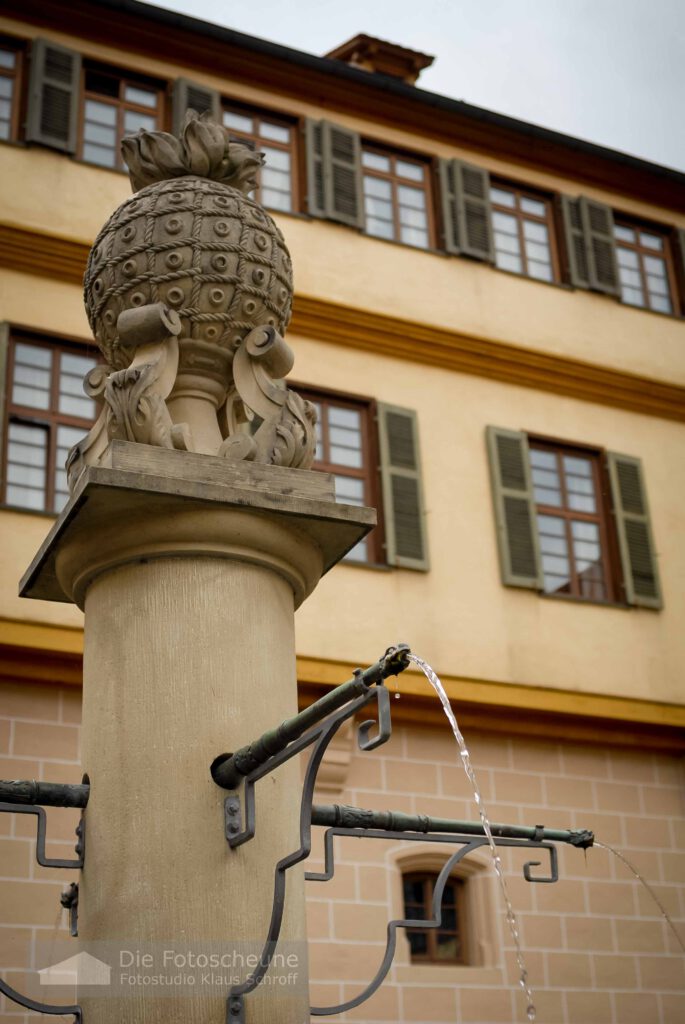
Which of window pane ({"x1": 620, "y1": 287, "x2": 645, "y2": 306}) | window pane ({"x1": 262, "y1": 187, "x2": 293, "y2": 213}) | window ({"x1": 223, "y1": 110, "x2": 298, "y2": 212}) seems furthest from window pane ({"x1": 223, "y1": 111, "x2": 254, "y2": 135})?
window pane ({"x1": 620, "y1": 287, "x2": 645, "y2": 306})

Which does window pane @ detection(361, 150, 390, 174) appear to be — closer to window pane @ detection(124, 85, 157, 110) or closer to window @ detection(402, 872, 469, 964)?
window pane @ detection(124, 85, 157, 110)

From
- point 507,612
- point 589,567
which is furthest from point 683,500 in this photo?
point 507,612

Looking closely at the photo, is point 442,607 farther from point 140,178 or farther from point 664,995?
point 140,178

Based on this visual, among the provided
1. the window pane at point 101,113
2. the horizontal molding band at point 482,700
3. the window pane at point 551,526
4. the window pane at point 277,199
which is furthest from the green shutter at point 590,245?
the window pane at point 101,113

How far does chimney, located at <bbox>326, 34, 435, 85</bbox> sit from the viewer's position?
56.7ft

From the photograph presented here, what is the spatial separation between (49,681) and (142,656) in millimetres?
7146

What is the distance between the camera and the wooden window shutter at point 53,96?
41.9ft

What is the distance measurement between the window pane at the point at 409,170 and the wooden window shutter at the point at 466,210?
212 millimetres

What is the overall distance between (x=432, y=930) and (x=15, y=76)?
26.3 feet

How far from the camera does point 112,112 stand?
13492mm

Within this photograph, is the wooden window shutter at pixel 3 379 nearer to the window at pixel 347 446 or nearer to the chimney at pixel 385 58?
the window at pixel 347 446

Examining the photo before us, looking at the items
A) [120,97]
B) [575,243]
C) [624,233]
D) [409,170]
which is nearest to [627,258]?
[624,233]

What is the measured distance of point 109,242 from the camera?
4.81 m

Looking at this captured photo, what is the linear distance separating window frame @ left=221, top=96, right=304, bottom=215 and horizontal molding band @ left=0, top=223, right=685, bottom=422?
48.9 inches
